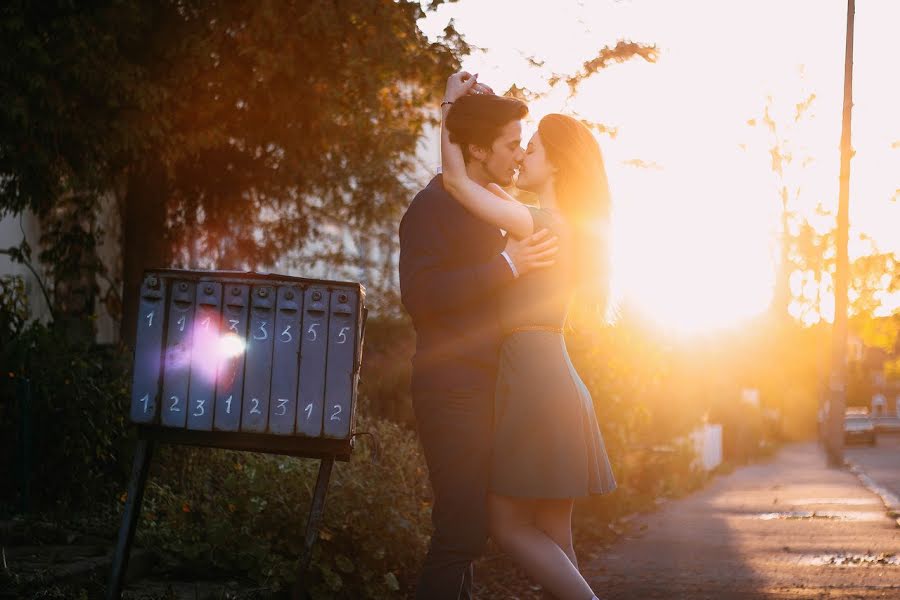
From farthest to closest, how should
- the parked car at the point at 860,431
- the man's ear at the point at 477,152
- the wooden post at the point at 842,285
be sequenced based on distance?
the parked car at the point at 860,431 → the wooden post at the point at 842,285 → the man's ear at the point at 477,152

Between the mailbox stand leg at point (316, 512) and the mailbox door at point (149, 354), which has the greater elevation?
the mailbox door at point (149, 354)

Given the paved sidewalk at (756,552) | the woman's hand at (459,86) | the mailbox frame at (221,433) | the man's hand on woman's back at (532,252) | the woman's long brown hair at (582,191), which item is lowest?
the paved sidewalk at (756,552)

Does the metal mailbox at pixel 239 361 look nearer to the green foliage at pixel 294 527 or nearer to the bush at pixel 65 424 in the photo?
the green foliage at pixel 294 527

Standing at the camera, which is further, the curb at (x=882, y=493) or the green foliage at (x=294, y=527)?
the curb at (x=882, y=493)

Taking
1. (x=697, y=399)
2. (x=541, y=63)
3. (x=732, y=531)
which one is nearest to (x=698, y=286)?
(x=697, y=399)

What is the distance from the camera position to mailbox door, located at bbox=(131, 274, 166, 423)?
15.3 ft

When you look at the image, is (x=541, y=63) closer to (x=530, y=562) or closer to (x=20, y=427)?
(x=20, y=427)

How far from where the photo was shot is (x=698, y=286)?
20375mm

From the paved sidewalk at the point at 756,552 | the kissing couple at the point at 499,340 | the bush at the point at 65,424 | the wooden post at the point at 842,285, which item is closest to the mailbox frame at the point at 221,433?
the kissing couple at the point at 499,340

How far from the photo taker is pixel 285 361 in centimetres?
473

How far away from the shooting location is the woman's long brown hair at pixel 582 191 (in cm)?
451

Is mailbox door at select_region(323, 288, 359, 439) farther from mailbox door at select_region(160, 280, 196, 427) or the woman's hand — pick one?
the woman's hand

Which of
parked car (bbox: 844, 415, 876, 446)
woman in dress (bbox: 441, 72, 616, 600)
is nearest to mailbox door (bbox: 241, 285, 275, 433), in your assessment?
woman in dress (bbox: 441, 72, 616, 600)

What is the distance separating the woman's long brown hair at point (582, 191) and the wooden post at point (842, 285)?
2076 centimetres
